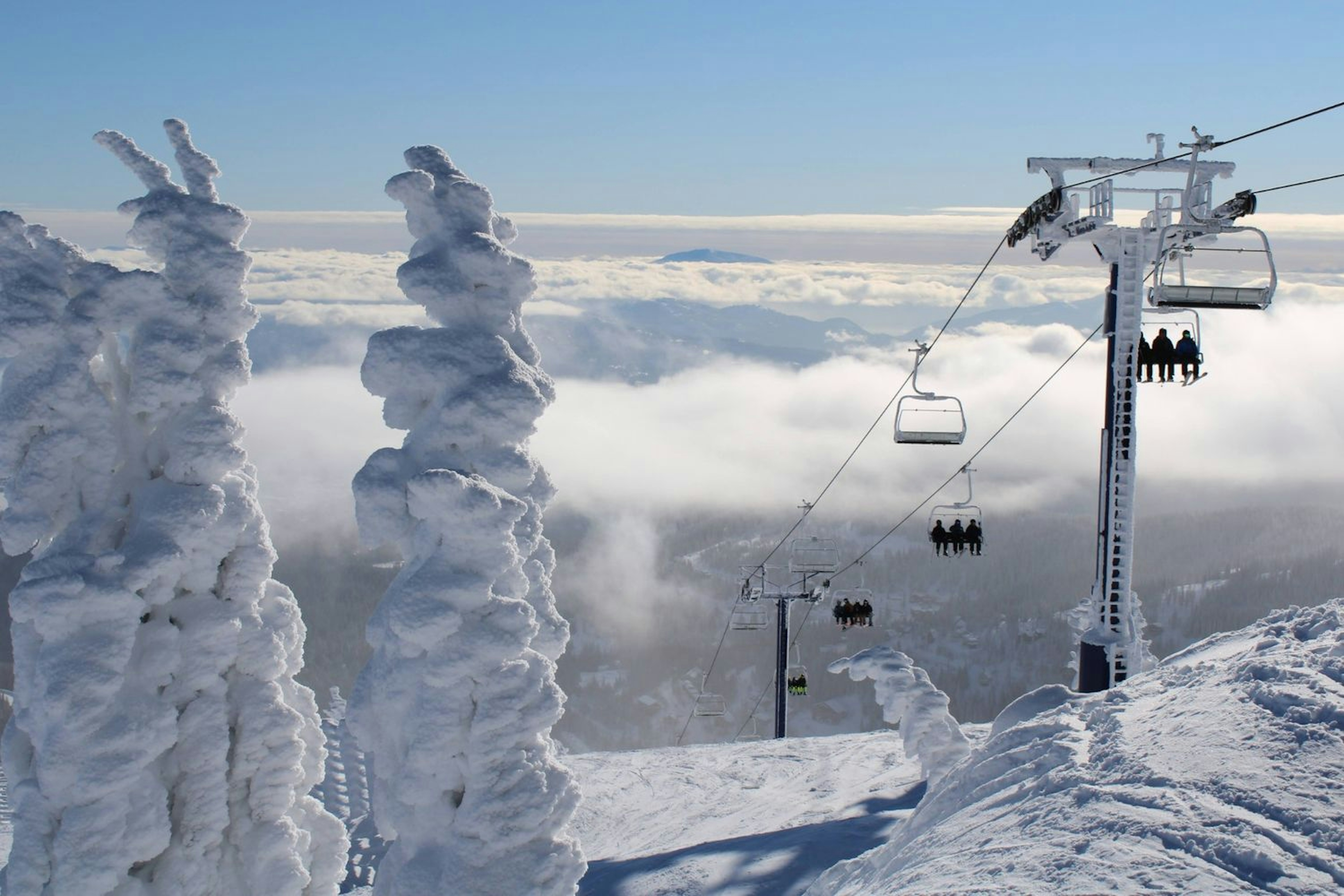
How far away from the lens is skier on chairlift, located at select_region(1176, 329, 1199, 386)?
16656mm

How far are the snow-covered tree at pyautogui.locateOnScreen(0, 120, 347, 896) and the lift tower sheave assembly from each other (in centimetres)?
1209

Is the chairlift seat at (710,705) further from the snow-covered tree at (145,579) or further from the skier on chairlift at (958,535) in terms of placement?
the snow-covered tree at (145,579)

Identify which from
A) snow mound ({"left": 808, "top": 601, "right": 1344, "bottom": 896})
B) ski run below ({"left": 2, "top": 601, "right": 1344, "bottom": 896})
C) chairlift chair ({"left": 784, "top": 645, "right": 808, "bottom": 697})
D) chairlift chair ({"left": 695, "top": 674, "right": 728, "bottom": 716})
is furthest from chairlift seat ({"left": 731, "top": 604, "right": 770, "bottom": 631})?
snow mound ({"left": 808, "top": 601, "right": 1344, "bottom": 896})

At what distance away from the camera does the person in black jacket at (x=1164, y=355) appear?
54.7 ft

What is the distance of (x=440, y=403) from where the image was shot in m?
9.70

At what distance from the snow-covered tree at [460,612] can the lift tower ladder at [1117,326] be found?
411 inches

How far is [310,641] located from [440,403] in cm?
17992

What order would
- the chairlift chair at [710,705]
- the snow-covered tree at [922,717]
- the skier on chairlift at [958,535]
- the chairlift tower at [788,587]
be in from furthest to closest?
the chairlift chair at [710,705] < the chairlift tower at [788,587] < the snow-covered tree at [922,717] < the skier on chairlift at [958,535]

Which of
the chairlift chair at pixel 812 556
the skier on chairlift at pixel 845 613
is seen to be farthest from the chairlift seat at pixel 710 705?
the skier on chairlift at pixel 845 613

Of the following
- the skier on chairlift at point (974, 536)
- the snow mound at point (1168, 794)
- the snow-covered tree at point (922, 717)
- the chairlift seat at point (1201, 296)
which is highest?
the chairlift seat at point (1201, 296)

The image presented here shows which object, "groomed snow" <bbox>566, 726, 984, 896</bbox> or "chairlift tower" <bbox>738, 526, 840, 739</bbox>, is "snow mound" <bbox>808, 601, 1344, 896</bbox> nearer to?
"groomed snow" <bbox>566, 726, 984, 896</bbox>

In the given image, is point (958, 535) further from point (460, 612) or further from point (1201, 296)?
point (460, 612)

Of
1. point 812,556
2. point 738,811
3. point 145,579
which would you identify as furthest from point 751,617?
point 145,579

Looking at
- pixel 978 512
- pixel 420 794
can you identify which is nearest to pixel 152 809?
pixel 420 794
